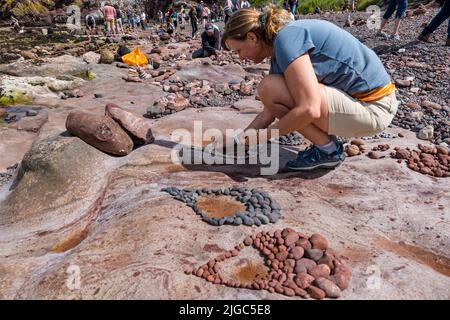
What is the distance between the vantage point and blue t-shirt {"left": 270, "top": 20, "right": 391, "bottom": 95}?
2637 mm

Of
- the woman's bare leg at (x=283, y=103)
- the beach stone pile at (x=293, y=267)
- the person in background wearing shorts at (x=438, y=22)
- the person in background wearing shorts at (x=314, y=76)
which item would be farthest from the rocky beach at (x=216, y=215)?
the person in background wearing shorts at (x=438, y=22)

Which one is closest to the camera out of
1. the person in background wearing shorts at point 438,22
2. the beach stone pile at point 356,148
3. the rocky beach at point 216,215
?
the rocky beach at point 216,215

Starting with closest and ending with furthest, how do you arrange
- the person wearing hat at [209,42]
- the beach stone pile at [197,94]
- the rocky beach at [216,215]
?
the rocky beach at [216,215], the beach stone pile at [197,94], the person wearing hat at [209,42]

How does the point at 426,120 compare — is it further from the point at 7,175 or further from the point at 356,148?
the point at 7,175

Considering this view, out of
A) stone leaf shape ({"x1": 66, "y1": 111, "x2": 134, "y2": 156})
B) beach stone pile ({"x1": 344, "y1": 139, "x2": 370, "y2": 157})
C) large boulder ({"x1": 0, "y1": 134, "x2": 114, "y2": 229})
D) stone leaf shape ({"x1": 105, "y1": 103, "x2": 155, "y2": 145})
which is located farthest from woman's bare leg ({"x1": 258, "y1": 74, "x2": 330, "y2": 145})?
large boulder ({"x1": 0, "y1": 134, "x2": 114, "y2": 229})

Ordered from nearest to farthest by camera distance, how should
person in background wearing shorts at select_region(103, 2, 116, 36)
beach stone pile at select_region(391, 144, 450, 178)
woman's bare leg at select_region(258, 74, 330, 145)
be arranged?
1. woman's bare leg at select_region(258, 74, 330, 145)
2. beach stone pile at select_region(391, 144, 450, 178)
3. person in background wearing shorts at select_region(103, 2, 116, 36)

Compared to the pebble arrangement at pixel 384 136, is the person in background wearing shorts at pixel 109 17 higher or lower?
lower

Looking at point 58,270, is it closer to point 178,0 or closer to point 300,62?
point 300,62

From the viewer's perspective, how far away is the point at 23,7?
32781 millimetres

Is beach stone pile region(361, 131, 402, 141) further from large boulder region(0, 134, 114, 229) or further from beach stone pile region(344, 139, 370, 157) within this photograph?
large boulder region(0, 134, 114, 229)

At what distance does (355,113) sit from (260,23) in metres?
0.98

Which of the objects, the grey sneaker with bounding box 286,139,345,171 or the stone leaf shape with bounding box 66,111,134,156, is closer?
the grey sneaker with bounding box 286,139,345,171

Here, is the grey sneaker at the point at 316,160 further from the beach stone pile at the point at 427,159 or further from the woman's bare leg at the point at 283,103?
the beach stone pile at the point at 427,159

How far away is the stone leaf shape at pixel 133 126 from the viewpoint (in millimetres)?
3975
